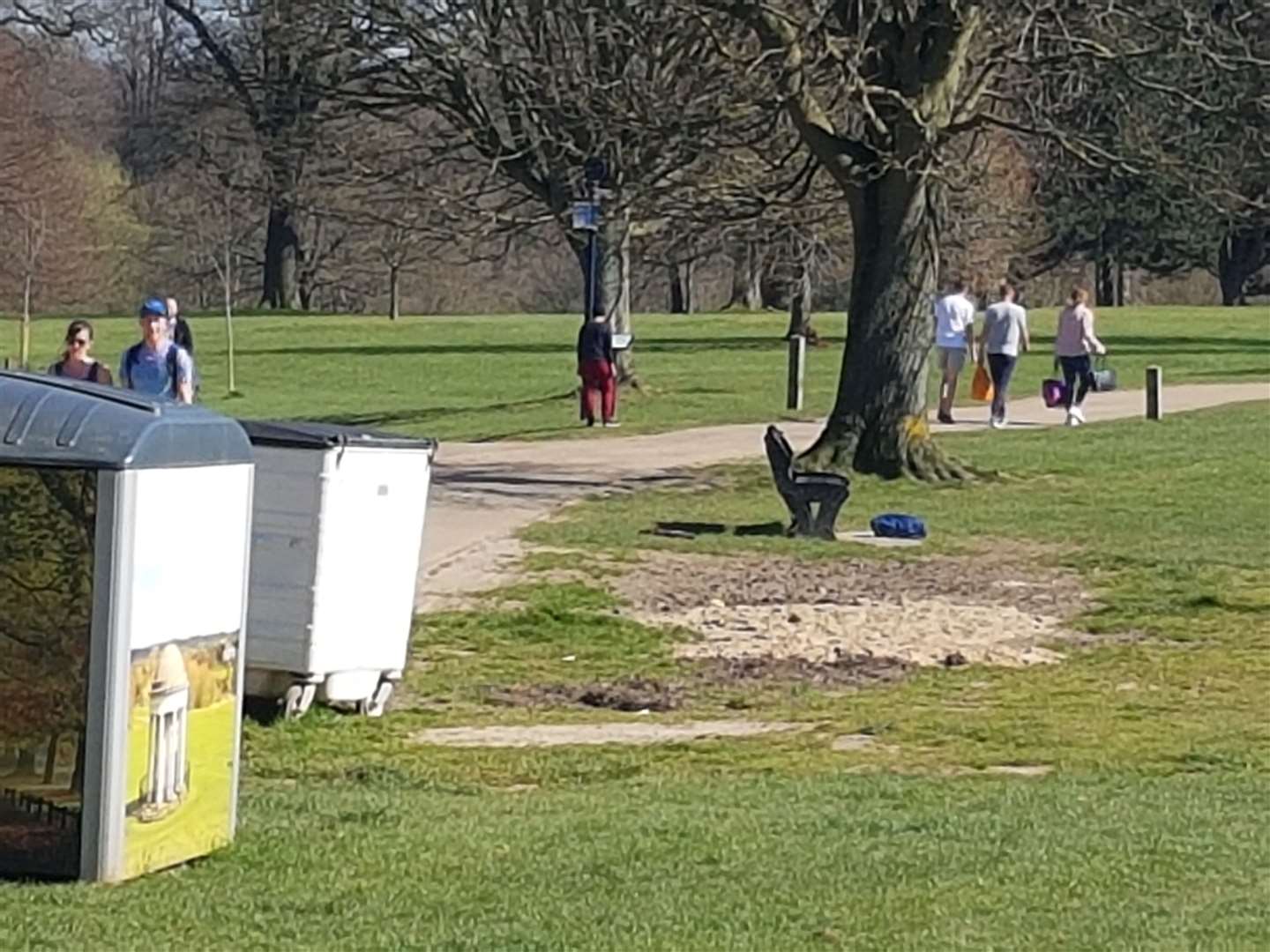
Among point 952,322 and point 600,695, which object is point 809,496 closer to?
point 600,695

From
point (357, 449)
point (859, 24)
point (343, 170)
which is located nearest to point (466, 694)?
point (357, 449)

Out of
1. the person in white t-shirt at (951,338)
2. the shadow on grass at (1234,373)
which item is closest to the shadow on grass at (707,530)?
the person in white t-shirt at (951,338)

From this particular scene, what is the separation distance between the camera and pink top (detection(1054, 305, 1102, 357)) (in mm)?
32062

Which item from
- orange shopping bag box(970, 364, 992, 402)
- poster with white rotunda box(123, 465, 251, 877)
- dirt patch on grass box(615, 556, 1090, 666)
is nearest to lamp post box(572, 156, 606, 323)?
orange shopping bag box(970, 364, 992, 402)

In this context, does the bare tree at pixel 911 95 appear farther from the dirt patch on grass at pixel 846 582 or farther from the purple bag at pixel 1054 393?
the purple bag at pixel 1054 393

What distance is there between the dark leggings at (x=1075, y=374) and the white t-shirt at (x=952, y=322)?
131cm

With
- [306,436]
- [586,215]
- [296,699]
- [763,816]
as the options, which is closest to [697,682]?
[296,699]

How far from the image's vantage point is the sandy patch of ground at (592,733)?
1209 centimetres

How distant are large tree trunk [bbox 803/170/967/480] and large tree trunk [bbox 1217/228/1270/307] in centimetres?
4851

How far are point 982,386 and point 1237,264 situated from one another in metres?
41.2

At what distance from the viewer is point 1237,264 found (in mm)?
75125

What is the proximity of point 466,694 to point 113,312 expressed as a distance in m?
63.5

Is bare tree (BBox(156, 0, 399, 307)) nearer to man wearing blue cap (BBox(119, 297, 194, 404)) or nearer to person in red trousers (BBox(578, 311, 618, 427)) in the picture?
person in red trousers (BBox(578, 311, 618, 427))

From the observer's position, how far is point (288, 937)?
6992mm
